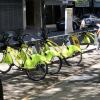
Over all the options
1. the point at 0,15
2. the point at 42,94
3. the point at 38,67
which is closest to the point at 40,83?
the point at 38,67

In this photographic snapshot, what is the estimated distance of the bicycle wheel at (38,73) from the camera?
38.8 feet

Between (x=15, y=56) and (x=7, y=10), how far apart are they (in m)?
26.9

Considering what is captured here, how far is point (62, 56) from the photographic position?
43.7 feet

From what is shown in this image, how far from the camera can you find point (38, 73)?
1197cm

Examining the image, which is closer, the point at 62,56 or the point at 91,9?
the point at 62,56

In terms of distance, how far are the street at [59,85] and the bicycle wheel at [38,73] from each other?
146mm

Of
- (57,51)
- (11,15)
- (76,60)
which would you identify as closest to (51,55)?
(57,51)

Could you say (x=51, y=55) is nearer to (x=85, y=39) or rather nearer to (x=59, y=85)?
(x=59, y=85)

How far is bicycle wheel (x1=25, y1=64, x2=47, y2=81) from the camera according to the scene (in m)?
11.8

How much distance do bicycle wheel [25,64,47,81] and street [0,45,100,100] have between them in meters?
0.15

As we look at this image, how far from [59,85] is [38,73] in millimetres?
1081

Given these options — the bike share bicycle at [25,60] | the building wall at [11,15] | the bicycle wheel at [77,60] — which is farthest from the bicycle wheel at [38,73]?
the building wall at [11,15]

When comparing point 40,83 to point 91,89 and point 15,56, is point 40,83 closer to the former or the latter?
point 15,56

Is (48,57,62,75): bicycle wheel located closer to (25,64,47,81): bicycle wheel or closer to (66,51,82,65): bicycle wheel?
(25,64,47,81): bicycle wheel
